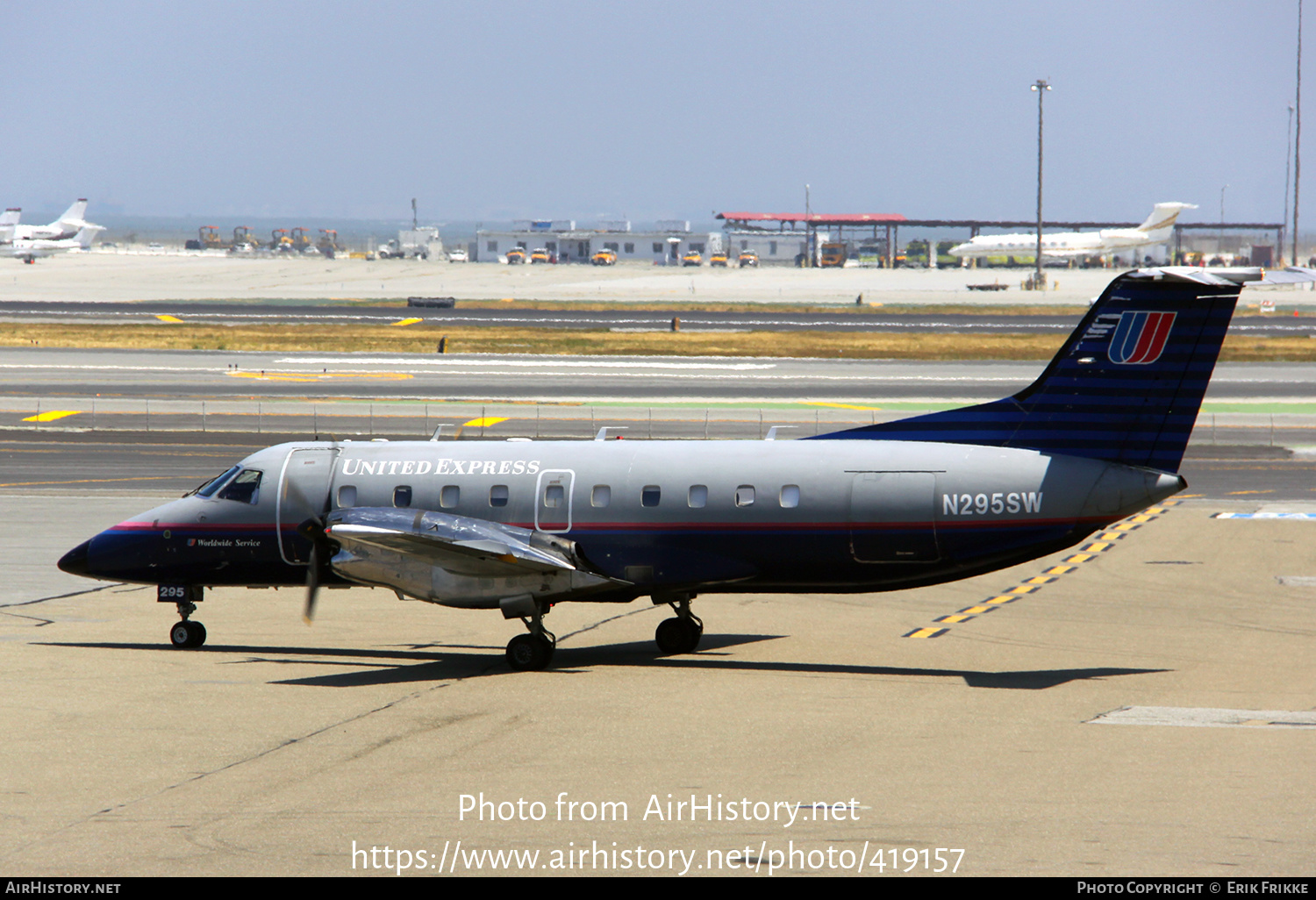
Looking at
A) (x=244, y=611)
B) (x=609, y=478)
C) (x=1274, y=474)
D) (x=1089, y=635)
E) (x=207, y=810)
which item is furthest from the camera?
(x=1274, y=474)

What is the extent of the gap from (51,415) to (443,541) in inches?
1739

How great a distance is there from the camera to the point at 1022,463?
66.8ft

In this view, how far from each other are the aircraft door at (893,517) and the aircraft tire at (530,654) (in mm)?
5107

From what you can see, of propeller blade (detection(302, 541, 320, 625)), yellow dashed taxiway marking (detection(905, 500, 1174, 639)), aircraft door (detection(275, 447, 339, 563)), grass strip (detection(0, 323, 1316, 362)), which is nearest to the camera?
propeller blade (detection(302, 541, 320, 625))

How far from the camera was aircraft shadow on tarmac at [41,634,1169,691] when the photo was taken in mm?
20641

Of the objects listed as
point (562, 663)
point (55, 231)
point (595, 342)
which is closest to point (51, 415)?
point (595, 342)

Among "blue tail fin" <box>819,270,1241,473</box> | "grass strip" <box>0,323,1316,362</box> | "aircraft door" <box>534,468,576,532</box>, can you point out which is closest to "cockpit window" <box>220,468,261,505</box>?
"aircraft door" <box>534,468,576,532</box>

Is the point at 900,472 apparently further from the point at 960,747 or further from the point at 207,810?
the point at 207,810

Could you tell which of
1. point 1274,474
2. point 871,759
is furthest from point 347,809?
point 1274,474

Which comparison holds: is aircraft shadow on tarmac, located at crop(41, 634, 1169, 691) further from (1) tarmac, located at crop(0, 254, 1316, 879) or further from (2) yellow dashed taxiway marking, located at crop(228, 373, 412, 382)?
(2) yellow dashed taxiway marking, located at crop(228, 373, 412, 382)

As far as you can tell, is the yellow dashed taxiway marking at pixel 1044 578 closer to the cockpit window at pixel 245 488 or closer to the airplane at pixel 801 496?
the airplane at pixel 801 496

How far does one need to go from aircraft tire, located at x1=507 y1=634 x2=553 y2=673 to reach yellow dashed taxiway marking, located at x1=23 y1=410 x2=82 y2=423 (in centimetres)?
4301

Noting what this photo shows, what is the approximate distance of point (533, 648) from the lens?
21.3m

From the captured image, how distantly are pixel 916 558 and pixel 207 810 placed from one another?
11.1 m
